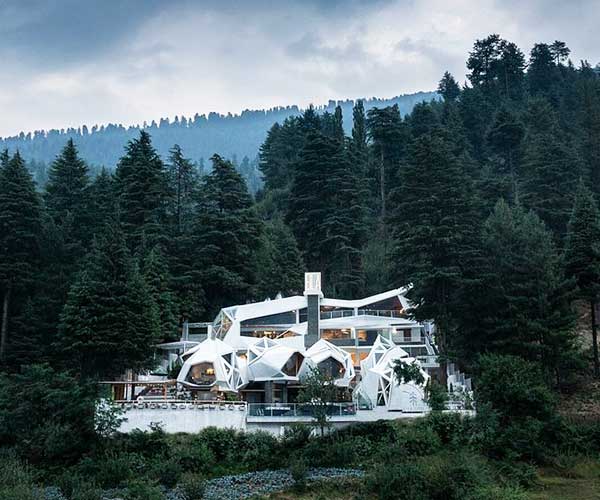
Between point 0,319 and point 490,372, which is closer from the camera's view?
point 490,372

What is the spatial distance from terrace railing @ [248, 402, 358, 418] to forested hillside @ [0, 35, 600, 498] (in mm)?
5364

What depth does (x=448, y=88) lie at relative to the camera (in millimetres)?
100750

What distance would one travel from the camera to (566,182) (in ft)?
180

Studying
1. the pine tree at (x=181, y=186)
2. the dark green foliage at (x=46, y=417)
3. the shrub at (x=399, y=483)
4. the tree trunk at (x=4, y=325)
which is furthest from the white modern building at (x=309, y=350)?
the pine tree at (x=181, y=186)

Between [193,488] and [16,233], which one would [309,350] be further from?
[16,233]

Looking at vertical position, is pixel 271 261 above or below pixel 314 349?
above

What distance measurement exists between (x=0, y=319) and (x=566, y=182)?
45989 millimetres

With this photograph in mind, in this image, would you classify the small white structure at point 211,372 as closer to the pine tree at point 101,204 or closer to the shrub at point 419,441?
the shrub at point 419,441

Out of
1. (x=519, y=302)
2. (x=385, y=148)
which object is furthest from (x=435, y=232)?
(x=385, y=148)

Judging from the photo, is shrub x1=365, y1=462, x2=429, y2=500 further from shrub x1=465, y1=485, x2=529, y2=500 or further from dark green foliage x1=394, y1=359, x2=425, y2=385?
dark green foliage x1=394, y1=359, x2=425, y2=385

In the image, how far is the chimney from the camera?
1977 inches

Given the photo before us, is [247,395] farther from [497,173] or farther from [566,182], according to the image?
[497,173]

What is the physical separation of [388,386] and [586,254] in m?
15.5

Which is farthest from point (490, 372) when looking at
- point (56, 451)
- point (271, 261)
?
point (271, 261)
